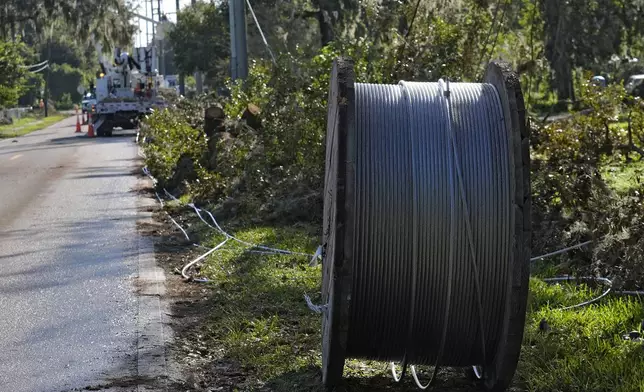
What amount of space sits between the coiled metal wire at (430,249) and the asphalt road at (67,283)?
1.76 meters

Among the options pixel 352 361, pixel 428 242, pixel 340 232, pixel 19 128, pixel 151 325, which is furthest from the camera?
pixel 19 128

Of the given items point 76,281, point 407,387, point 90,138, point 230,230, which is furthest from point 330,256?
point 90,138

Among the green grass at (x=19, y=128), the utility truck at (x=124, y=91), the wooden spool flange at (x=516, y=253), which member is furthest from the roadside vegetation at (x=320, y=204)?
the green grass at (x=19, y=128)

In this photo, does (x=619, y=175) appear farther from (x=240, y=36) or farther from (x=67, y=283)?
(x=240, y=36)

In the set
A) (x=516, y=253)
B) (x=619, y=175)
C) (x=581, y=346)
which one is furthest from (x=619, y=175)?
(x=516, y=253)

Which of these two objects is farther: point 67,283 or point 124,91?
point 124,91

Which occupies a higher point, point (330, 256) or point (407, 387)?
point (330, 256)

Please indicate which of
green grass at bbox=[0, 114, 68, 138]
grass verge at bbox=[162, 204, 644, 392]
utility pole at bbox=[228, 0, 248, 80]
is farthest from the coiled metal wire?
green grass at bbox=[0, 114, 68, 138]

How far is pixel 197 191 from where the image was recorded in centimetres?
1655

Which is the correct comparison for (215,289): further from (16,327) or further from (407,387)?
(407,387)

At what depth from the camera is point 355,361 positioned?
732 cm

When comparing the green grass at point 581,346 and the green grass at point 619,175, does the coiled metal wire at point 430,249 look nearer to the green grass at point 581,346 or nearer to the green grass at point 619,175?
the green grass at point 581,346

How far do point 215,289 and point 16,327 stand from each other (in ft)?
6.70

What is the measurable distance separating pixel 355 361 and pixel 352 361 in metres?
0.02
